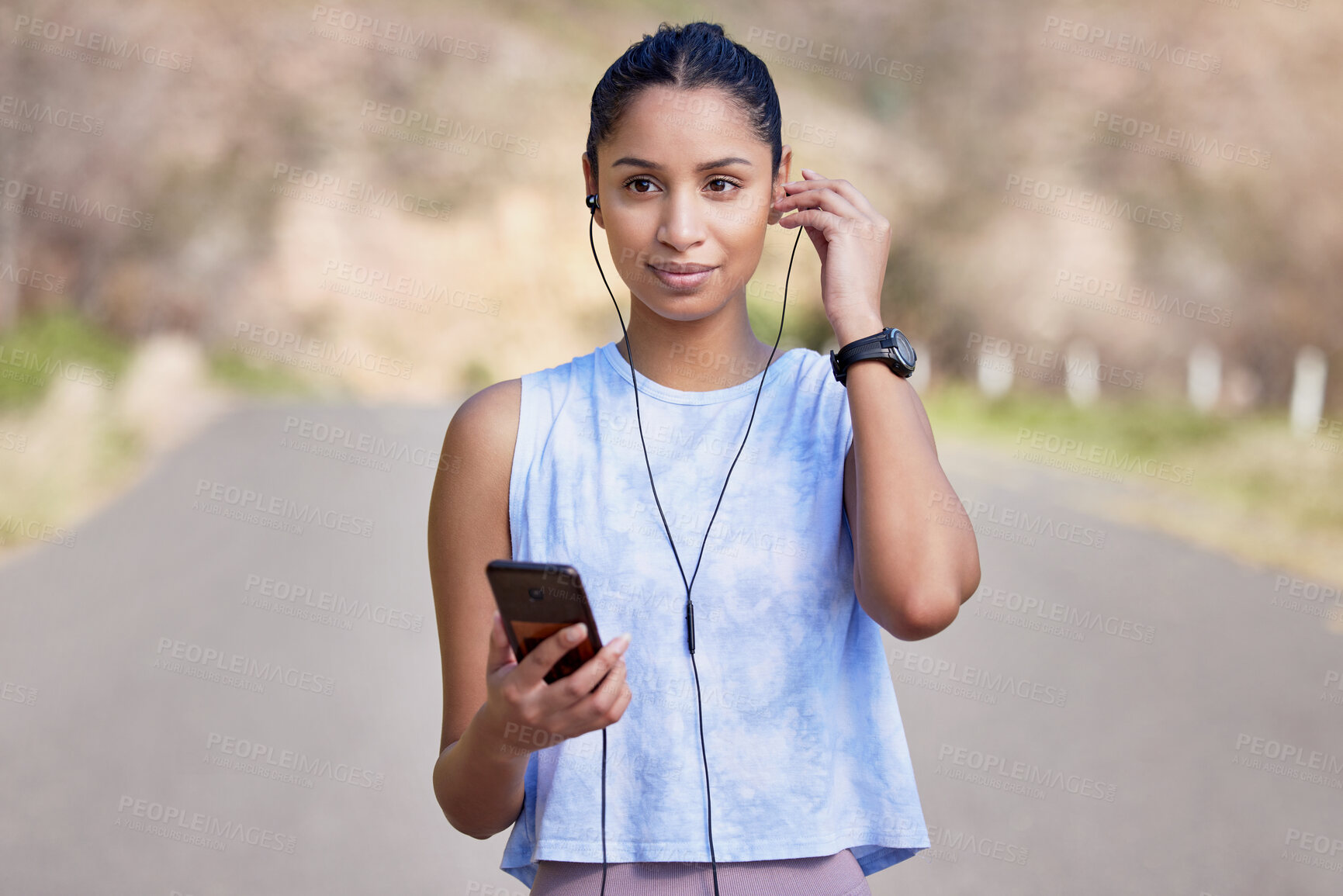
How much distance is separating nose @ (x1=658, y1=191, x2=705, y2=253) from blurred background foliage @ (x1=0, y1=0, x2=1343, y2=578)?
32.5 ft

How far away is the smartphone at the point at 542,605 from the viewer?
1153 mm

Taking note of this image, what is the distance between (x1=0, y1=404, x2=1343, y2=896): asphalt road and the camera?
4566 millimetres

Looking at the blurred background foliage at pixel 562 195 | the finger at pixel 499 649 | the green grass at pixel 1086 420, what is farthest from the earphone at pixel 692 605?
the green grass at pixel 1086 420

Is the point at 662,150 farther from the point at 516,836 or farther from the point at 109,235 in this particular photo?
the point at 109,235

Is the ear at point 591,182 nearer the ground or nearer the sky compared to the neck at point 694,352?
nearer the sky

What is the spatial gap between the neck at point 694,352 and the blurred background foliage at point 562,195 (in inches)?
385

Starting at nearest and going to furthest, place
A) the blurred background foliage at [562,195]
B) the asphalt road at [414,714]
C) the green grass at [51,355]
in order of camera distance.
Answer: the asphalt road at [414,714] → the green grass at [51,355] → the blurred background foliage at [562,195]

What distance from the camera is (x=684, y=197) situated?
1482 mm

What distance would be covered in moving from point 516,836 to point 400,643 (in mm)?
5367

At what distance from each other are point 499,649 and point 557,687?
0.10 meters

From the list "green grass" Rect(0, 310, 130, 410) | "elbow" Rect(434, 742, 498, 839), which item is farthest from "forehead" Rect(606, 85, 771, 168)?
"green grass" Rect(0, 310, 130, 410)

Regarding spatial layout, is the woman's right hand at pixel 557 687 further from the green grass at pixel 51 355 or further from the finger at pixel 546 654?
the green grass at pixel 51 355

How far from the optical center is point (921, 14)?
52.2 feet

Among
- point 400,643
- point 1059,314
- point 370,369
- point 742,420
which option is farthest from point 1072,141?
point 742,420
